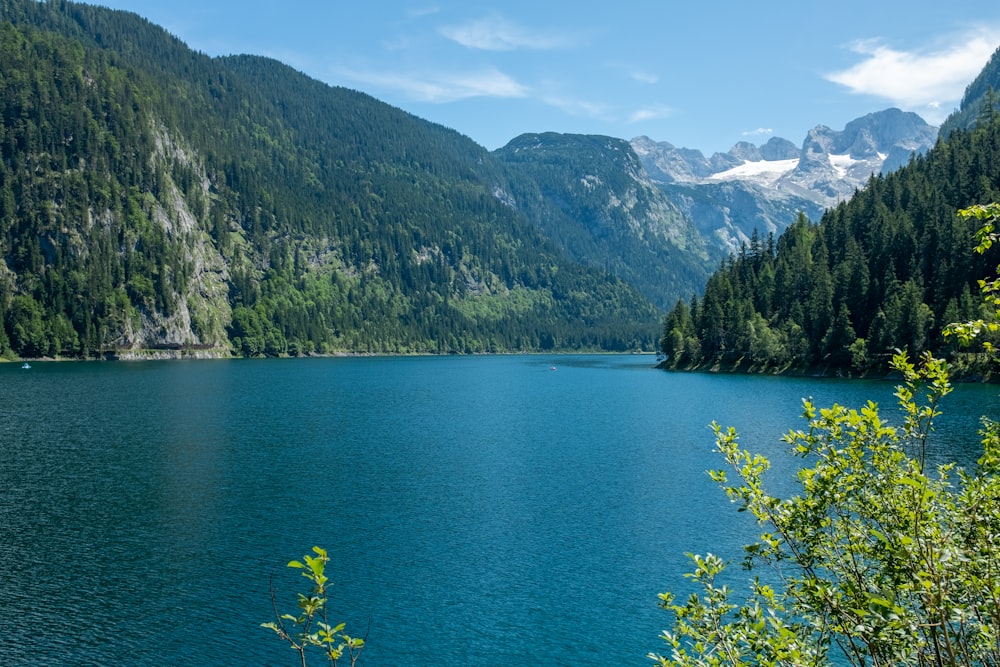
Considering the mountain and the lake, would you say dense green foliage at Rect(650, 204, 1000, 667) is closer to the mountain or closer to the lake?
the lake

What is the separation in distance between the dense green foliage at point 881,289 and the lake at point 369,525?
42.0 metres

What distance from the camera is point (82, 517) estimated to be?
5062 centimetres

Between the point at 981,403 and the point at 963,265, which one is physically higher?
the point at 963,265

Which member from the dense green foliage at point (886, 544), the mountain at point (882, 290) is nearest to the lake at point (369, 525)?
the dense green foliage at point (886, 544)

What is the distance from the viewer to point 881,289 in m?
169

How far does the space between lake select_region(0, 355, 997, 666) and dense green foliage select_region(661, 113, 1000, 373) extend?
42.0 metres

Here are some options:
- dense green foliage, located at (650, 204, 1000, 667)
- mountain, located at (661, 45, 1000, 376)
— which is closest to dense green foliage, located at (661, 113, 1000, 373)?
mountain, located at (661, 45, 1000, 376)

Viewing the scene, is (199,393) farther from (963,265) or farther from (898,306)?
(963,265)

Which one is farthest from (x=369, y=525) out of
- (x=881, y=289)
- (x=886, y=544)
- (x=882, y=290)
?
(x=881, y=289)

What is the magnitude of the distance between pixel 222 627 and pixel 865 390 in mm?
119258

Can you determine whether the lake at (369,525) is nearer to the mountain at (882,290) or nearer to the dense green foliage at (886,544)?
the dense green foliage at (886,544)

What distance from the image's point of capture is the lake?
3300 centimetres

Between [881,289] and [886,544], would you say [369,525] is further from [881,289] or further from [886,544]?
[881,289]

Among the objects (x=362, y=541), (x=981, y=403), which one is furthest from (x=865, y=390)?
(x=362, y=541)
